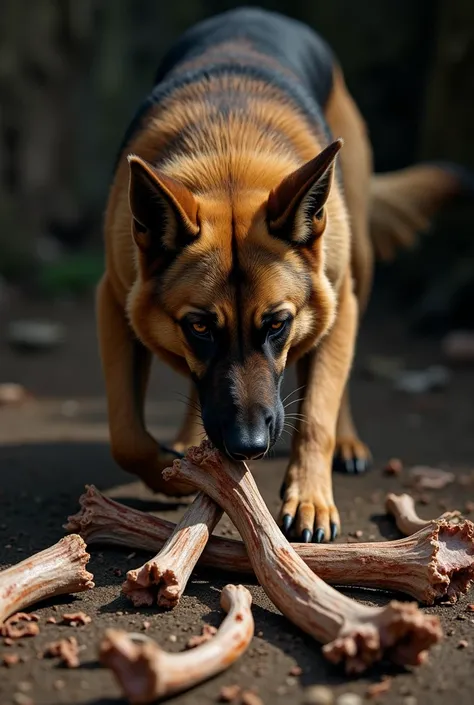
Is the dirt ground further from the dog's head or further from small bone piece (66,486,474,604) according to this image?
the dog's head

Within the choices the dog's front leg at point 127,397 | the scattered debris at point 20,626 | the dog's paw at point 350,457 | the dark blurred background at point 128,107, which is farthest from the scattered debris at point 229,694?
the dark blurred background at point 128,107

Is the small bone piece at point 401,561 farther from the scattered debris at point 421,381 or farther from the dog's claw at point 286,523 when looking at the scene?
the scattered debris at point 421,381

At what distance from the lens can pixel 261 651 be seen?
9.52 ft

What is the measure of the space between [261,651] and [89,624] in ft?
1.84

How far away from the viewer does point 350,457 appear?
207 inches

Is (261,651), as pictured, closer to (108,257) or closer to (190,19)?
(108,257)

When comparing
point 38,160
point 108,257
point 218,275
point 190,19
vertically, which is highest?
point 218,275

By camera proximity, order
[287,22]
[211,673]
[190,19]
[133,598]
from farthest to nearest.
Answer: [190,19] < [287,22] < [133,598] < [211,673]

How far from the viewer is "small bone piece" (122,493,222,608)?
3143 mm

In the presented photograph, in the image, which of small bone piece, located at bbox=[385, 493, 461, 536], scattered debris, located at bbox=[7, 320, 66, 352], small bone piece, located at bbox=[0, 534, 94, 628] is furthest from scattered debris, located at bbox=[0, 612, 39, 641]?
scattered debris, located at bbox=[7, 320, 66, 352]

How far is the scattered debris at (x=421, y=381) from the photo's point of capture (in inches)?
292

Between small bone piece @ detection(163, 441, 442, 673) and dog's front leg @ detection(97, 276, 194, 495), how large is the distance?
730 millimetres

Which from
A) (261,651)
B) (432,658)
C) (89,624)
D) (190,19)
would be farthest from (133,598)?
(190,19)

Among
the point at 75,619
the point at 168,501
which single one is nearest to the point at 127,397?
the point at 168,501
